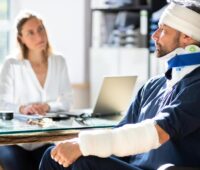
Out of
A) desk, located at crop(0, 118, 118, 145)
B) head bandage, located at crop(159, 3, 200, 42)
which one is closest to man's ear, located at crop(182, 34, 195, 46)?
head bandage, located at crop(159, 3, 200, 42)

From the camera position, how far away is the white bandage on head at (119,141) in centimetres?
183

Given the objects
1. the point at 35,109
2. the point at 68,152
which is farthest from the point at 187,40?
the point at 35,109

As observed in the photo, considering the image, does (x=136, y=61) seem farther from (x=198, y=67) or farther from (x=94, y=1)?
(x=198, y=67)

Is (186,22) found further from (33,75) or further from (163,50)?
(33,75)

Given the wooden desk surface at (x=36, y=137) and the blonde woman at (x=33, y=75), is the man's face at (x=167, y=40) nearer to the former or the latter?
the wooden desk surface at (x=36, y=137)

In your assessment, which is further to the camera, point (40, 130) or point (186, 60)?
point (40, 130)

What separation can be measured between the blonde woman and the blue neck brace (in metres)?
1.05

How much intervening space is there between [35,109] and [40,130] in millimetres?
451

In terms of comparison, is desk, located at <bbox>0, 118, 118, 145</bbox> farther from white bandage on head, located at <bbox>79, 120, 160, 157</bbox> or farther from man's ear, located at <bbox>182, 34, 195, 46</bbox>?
man's ear, located at <bbox>182, 34, 195, 46</bbox>

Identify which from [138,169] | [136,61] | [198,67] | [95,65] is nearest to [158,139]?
[138,169]

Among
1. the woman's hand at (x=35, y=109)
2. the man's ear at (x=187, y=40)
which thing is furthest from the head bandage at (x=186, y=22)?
the woman's hand at (x=35, y=109)

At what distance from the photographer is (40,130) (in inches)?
89.6

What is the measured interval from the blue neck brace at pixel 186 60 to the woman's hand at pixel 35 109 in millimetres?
926

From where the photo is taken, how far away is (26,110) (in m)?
2.71
